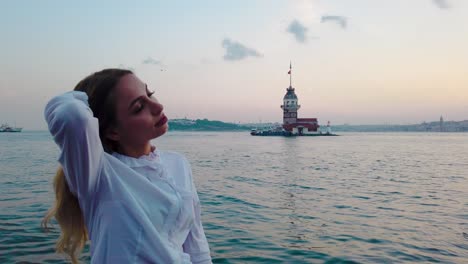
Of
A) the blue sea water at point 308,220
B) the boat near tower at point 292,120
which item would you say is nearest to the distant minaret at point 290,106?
the boat near tower at point 292,120

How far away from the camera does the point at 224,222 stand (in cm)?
1055

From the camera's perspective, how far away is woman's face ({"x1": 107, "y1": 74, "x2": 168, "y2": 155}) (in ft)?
5.62

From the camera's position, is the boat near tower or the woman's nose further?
the boat near tower

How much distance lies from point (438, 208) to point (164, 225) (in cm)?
1425

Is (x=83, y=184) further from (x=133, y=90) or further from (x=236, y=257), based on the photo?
(x=236, y=257)

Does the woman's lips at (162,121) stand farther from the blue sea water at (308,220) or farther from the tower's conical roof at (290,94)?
the tower's conical roof at (290,94)

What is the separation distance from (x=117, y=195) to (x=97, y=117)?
16.2 inches

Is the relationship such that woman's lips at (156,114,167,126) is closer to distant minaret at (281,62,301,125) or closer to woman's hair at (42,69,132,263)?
woman's hair at (42,69,132,263)

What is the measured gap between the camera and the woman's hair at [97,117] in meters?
1.69

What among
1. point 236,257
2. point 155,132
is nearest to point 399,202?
point 236,257

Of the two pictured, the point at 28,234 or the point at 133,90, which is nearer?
the point at 133,90

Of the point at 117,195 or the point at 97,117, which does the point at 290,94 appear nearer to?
the point at 97,117

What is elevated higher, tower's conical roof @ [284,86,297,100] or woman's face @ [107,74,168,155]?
tower's conical roof @ [284,86,297,100]

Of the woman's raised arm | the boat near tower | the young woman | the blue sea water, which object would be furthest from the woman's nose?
the boat near tower
